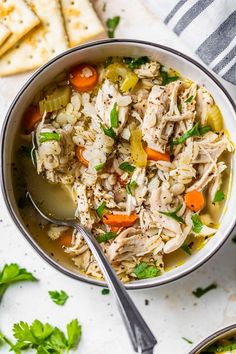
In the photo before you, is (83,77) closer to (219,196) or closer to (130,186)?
(130,186)

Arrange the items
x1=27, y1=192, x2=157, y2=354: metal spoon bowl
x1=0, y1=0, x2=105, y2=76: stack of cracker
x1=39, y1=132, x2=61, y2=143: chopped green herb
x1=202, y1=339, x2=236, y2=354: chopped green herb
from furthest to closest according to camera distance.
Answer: x1=0, y1=0, x2=105, y2=76: stack of cracker → x1=202, y1=339, x2=236, y2=354: chopped green herb → x1=39, y1=132, x2=61, y2=143: chopped green herb → x1=27, y1=192, x2=157, y2=354: metal spoon bowl

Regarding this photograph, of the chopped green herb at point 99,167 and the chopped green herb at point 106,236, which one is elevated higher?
the chopped green herb at point 99,167

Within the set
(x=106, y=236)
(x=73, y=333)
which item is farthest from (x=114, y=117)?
(x=73, y=333)

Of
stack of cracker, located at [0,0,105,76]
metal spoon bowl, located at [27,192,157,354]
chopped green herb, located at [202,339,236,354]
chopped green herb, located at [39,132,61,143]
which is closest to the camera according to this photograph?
metal spoon bowl, located at [27,192,157,354]

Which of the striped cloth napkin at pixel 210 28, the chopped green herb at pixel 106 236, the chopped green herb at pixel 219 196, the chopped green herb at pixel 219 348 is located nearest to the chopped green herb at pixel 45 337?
the chopped green herb at pixel 106 236

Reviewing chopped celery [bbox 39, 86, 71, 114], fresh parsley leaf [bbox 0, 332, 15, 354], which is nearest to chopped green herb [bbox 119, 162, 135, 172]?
chopped celery [bbox 39, 86, 71, 114]

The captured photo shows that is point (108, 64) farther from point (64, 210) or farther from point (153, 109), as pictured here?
point (64, 210)

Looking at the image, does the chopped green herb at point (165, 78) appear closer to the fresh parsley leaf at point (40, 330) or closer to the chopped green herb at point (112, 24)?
the chopped green herb at point (112, 24)

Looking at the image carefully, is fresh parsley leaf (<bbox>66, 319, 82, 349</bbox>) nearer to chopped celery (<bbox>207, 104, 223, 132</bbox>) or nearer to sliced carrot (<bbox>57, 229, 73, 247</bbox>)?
sliced carrot (<bbox>57, 229, 73, 247</bbox>)
